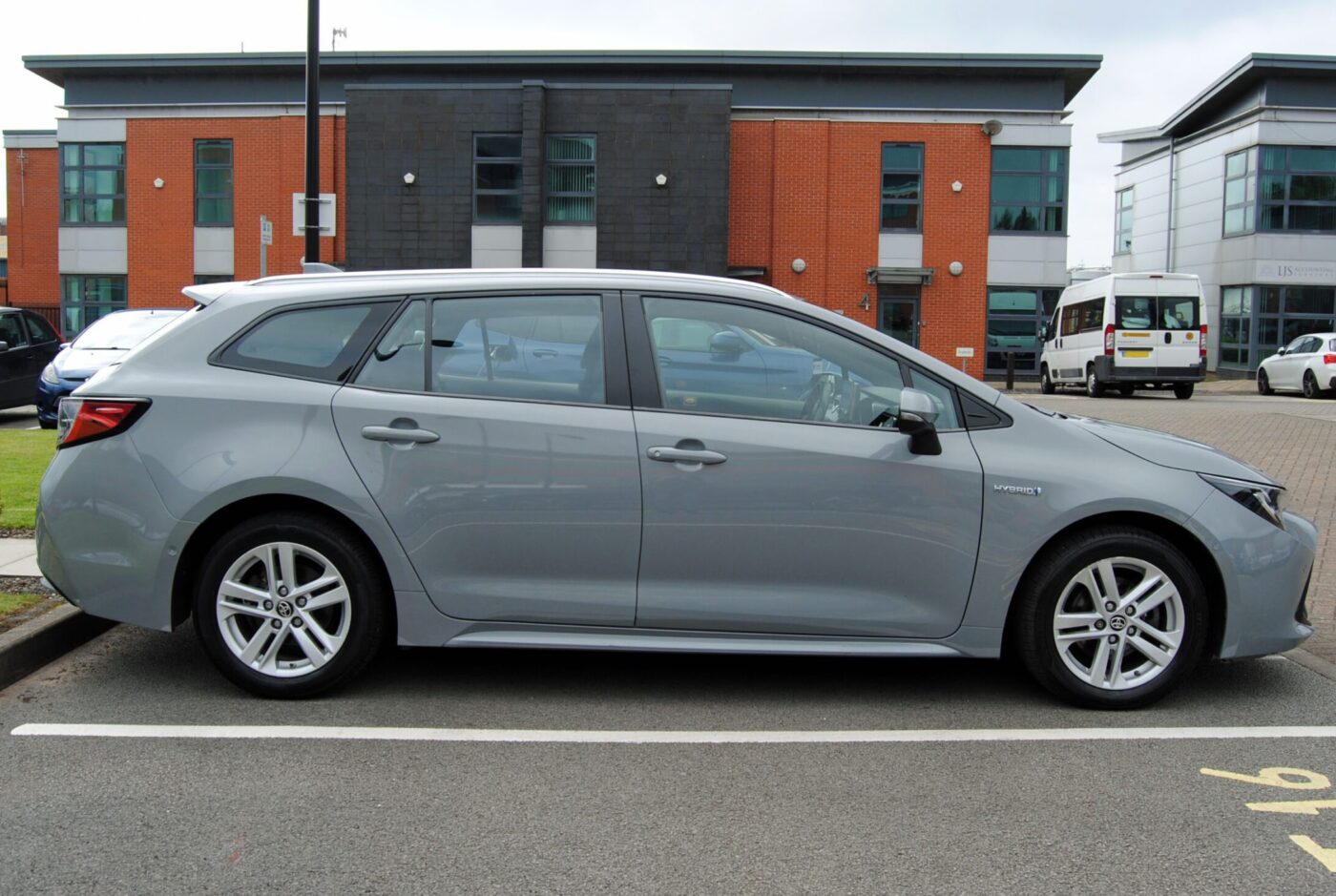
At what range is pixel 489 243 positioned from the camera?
1207 inches

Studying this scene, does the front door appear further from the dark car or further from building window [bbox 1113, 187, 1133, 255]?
building window [bbox 1113, 187, 1133, 255]

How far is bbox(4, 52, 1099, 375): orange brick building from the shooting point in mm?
30281

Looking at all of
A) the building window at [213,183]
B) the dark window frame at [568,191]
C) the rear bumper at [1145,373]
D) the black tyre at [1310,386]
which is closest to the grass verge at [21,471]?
the dark window frame at [568,191]

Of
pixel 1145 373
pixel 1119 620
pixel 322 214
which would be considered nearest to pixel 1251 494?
pixel 1119 620

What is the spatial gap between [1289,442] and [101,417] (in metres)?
12.5

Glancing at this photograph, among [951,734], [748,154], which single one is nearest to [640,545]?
[951,734]

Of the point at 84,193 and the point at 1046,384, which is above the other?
the point at 84,193

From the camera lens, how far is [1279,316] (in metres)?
35.4

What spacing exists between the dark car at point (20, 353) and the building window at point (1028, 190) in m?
22.6

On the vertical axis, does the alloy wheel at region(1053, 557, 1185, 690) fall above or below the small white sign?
below

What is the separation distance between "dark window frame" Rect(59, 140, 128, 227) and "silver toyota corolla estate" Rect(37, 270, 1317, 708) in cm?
3178

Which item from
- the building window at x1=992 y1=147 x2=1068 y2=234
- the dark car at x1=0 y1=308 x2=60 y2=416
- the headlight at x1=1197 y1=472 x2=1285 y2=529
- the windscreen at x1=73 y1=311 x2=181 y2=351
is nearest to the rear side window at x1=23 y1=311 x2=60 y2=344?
the dark car at x1=0 y1=308 x2=60 y2=416

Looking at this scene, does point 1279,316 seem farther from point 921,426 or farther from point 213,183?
point 921,426

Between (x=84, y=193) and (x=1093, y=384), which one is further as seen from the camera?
(x=84, y=193)
